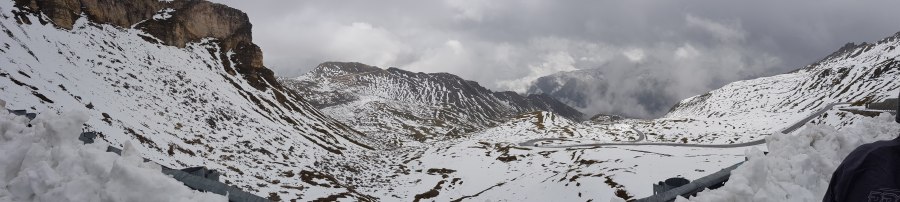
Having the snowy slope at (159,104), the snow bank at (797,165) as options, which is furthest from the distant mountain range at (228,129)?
the snow bank at (797,165)

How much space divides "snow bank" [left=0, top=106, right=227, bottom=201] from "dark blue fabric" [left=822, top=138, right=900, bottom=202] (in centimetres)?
719

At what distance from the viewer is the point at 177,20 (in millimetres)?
82375

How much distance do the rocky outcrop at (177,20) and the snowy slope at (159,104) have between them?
2.78 meters

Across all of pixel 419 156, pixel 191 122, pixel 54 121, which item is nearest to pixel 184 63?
pixel 191 122

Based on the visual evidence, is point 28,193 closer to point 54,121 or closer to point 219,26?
point 54,121

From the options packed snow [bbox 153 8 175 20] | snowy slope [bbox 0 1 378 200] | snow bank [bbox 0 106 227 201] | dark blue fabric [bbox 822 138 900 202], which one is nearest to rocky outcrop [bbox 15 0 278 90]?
packed snow [bbox 153 8 175 20]

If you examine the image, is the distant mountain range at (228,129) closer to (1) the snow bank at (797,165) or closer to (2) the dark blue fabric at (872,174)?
(1) the snow bank at (797,165)

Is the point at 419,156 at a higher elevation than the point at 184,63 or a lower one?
lower

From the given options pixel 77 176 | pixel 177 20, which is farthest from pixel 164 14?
pixel 77 176

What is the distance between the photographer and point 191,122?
4584 centimetres

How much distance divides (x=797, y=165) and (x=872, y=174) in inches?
208

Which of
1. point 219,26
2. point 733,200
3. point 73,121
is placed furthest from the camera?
point 219,26

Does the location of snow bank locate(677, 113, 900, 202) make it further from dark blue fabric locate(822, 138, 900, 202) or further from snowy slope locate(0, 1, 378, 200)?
snowy slope locate(0, 1, 378, 200)

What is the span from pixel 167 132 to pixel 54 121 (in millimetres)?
38373
